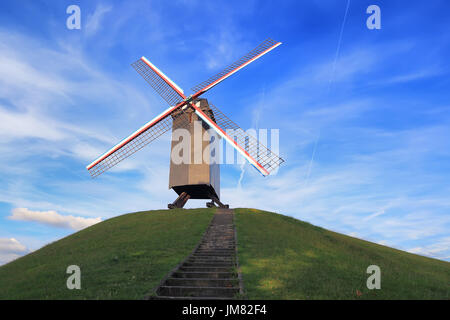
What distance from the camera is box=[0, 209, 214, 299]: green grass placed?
9758mm

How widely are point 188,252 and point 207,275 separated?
3.60m

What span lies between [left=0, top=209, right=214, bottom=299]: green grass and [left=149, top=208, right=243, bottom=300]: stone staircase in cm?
49

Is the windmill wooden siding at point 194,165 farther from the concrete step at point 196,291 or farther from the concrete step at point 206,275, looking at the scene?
the concrete step at point 196,291

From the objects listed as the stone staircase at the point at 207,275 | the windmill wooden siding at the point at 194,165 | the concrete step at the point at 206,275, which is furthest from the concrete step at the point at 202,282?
the windmill wooden siding at the point at 194,165

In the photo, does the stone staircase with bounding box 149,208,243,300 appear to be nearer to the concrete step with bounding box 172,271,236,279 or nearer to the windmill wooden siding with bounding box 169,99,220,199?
the concrete step with bounding box 172,271,236,279

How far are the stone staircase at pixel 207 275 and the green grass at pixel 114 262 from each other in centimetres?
49

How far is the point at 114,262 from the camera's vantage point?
1300cm

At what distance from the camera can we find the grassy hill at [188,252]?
9625 mm

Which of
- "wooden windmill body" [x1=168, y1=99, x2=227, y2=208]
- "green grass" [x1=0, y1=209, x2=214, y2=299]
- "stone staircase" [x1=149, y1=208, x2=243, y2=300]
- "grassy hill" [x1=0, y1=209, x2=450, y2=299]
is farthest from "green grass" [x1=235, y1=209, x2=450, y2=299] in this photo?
"wooden windmill body" [x1=168, y1=99, x2=227, y2=208]

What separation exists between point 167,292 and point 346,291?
242 inches

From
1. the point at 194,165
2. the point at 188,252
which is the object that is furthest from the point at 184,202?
the point at 188,252

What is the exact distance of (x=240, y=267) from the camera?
479 inches
